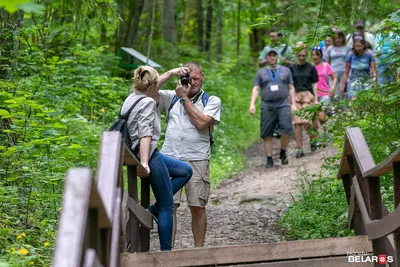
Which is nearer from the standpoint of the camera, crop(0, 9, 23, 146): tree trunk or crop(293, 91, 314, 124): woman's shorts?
crop(0, 9, 23, 146): tree trunk

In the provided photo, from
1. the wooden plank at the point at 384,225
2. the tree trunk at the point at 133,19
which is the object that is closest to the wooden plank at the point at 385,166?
the wooden plank at the point at 384,225

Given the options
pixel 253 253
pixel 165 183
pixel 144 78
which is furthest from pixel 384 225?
pixel 144 78

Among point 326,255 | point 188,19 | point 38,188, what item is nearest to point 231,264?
point 326,255

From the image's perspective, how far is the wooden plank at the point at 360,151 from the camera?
5625mm

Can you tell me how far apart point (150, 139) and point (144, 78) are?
55 cm

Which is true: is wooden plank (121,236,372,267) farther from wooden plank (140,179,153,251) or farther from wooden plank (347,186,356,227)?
wooden plank (140,179,153,251)

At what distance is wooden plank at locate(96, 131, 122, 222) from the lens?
427 cm

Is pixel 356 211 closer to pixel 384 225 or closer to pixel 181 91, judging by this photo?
pixel 384 225

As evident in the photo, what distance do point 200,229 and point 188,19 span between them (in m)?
17.4

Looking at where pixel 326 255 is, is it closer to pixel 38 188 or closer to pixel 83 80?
pixel 38 188

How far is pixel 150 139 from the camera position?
6723 millimetres

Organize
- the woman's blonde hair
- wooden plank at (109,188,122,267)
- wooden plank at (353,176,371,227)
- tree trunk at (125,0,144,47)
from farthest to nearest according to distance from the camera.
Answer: tree trunk at (125,0,144,47), the woman's blonde hair, wooden plank at (353,176,371,227), wooden plank at (109,188,122,267)

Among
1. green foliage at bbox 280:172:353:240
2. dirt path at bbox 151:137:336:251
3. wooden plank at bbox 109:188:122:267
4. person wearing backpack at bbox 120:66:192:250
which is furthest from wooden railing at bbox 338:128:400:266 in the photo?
dirt path at bbox 151:137:336:251

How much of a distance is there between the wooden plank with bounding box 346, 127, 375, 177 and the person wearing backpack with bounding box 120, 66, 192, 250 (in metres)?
1.69
